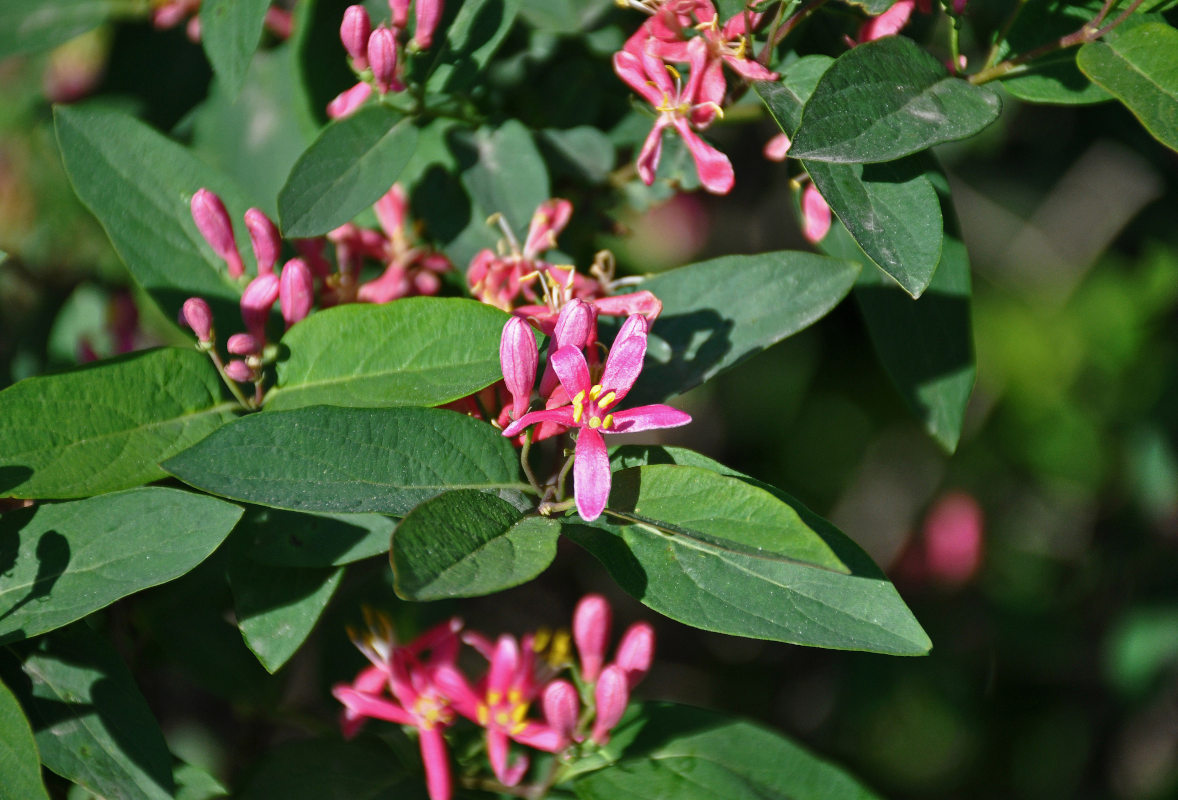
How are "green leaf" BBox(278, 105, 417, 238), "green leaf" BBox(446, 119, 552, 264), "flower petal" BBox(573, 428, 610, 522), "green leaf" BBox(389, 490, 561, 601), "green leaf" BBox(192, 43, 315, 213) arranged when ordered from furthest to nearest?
1. "green leaf" BBox(192, 43, 315, 213)
2. "green leaf" BBox(446, 119, 552, 264)
3. "green leaf" BBox(278, 105, 417, 238)
4. "flower petal" BBox(573, 428, 610, 522)
5. "green leaf" BBox(389, 490, 561, 601)

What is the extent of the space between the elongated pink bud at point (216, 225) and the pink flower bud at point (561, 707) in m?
0.65

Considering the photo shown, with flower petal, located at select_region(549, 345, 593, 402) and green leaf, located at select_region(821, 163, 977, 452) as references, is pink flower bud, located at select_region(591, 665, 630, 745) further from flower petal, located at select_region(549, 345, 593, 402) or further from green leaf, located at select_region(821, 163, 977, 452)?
green leaf, located at select_region(821, 163, 977, 452)

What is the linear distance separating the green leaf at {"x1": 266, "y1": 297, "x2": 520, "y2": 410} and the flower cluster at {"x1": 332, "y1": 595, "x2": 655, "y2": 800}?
408 mm

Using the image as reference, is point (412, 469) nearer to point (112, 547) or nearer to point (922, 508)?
point (112, 547)

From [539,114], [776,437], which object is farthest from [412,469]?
[776,437]

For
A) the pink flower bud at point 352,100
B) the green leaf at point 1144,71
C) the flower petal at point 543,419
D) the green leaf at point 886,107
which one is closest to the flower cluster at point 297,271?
the pink flower bud at point 352,100

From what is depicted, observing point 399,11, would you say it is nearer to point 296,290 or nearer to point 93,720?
point 296,290

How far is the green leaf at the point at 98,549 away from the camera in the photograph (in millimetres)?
952

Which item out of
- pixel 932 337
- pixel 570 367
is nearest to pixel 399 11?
pixel 570 367

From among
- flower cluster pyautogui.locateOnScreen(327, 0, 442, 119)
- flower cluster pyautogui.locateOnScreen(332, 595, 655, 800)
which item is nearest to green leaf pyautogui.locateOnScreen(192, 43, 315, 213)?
flower cluster pyautogui.locateOnScreen(327, 0, 442, 119)

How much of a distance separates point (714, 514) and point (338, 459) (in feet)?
1.13

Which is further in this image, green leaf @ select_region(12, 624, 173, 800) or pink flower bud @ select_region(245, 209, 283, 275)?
pink flower bud @ select_region(245, 209, 283, 275)

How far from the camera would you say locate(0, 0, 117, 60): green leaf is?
1579mm

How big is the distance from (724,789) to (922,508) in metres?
1.85
